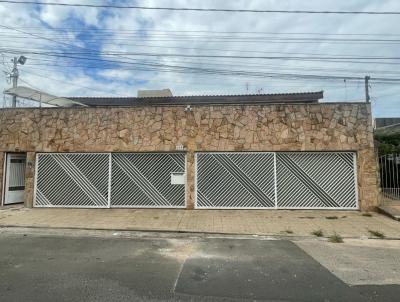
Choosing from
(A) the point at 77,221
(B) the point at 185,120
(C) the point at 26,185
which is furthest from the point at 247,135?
(C) the point at 26,185

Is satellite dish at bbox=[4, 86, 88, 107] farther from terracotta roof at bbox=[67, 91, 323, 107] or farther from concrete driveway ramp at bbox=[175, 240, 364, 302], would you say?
concrete driveway ramp at bbox=[175, 240, 364, 302]

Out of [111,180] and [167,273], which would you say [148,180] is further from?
[167,273]

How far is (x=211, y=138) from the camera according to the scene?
44.0 feet

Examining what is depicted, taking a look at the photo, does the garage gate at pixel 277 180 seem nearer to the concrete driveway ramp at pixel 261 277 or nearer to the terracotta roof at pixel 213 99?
the terracotta roof at pixel 213 99

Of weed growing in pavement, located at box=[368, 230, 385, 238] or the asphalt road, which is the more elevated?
weed growing in pavement, located at box=[368, 230, 385, 238]

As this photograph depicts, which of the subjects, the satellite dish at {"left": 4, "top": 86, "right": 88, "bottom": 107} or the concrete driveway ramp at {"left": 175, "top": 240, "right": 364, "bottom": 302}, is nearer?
the concrete driveway ramp at {"left": 175, "top": 240, "right": 364, "bottom": 302}

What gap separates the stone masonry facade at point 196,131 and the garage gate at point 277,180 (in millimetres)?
303

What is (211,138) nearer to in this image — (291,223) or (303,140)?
(303,140)

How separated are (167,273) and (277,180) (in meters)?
8.05

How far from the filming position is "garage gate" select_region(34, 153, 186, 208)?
13.4 meters

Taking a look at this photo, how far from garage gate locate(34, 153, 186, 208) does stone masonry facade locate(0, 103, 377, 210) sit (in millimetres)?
308

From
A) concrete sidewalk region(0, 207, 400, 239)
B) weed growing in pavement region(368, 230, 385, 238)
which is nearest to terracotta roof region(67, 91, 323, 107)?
concrete sidewalk region(0, 207, 400, 239)

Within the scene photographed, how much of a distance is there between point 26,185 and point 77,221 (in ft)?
13.4

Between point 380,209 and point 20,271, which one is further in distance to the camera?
point 380,209
